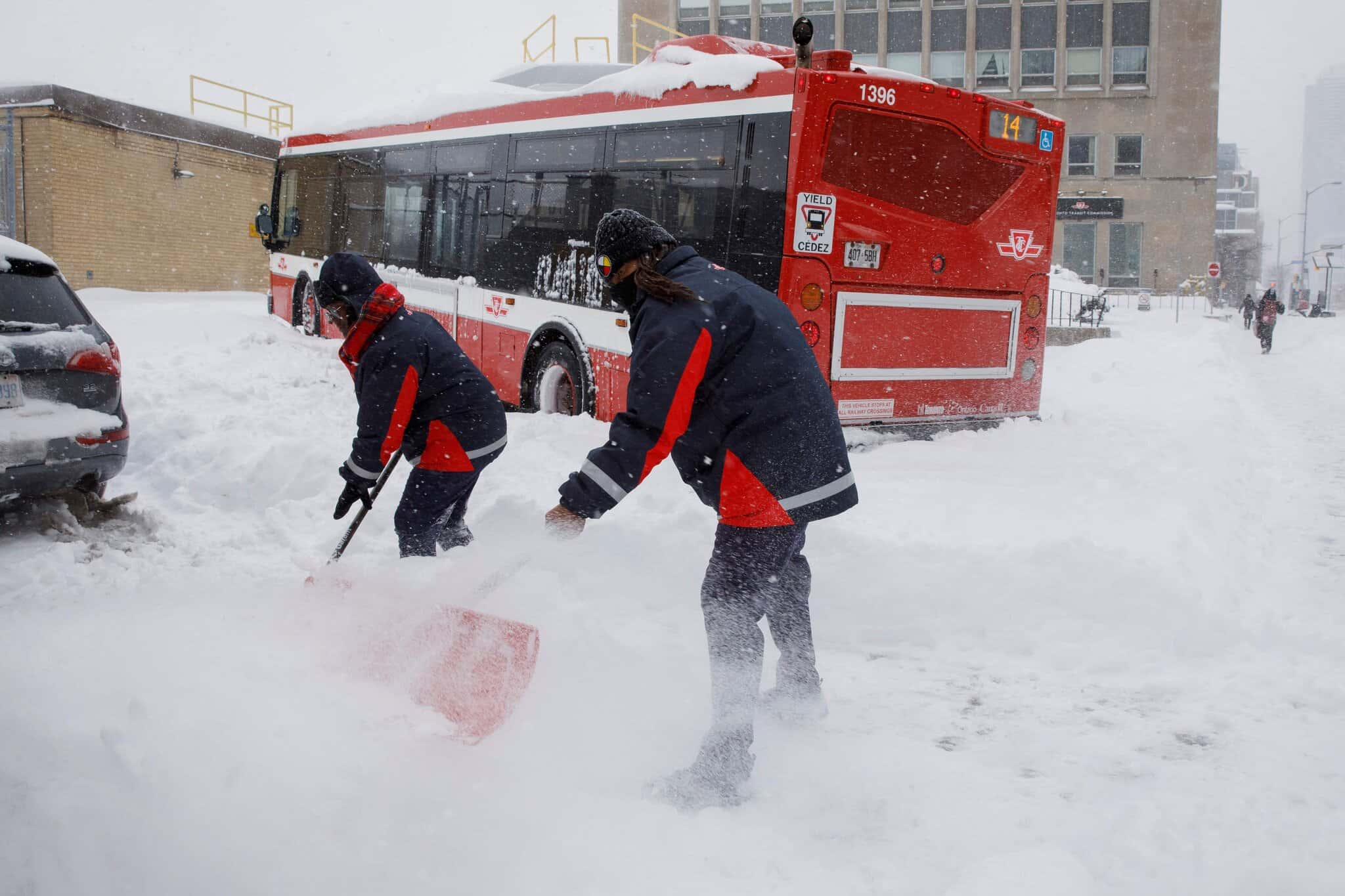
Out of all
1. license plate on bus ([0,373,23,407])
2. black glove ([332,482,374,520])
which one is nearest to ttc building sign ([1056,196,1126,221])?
license plate on bus ([0,373,23,407])

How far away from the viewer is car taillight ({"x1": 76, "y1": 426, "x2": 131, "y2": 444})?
573cm

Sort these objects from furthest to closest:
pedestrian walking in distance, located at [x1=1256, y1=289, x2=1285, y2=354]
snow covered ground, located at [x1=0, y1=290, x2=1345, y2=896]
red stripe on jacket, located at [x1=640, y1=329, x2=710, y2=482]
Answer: pedestrian walking in distance, located at [x1=1256, y1=289, x2=1285, y2=354] < red stripe on jacket, located at [x1=640, y1=329, x2=710, y2=482] < snow covered ground, located at [x1=0, y1=290, x2=1345, y2=896]

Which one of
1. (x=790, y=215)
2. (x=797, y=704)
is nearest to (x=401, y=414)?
(x=797, y=704)

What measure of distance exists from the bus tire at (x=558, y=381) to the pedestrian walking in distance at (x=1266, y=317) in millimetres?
21980

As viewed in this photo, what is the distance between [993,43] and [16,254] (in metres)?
43.9

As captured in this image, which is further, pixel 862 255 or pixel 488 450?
pixel 862 255

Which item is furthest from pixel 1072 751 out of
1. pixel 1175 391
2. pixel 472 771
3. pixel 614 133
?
pixel 1175 391

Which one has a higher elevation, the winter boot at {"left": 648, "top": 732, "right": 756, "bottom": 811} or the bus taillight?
the bus taillight

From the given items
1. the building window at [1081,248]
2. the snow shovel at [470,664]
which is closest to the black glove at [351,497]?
Answer: the snow shovel at [470,664]

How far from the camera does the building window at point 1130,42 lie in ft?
138

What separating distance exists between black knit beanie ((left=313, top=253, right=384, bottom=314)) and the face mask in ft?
5.05

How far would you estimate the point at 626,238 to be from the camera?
10.0 feet

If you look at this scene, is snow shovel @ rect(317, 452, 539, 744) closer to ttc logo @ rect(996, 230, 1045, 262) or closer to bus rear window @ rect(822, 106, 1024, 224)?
bus rear window @ rect(822, 106, 1024, 224)

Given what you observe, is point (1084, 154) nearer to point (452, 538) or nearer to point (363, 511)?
point (452, 538)
